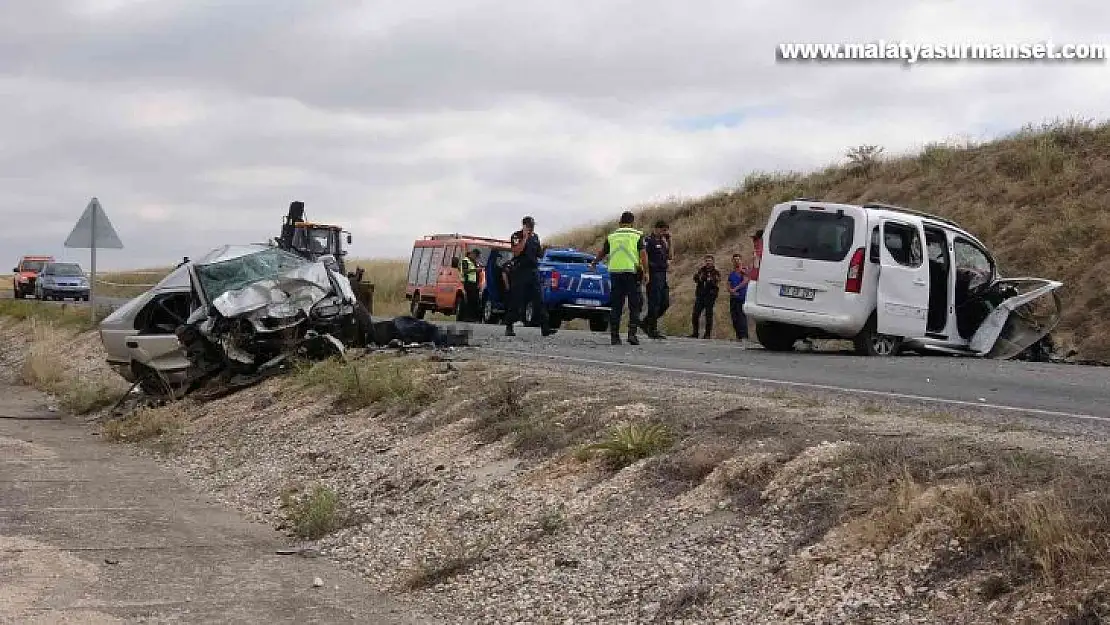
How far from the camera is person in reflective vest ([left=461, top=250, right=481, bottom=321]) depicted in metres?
30.7

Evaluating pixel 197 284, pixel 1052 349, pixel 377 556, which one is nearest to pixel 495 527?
pixel 377 556

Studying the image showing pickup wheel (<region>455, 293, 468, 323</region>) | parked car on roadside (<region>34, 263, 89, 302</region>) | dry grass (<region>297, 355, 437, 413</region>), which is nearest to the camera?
dry grass (<region>297, 355, 437, 413</region>)

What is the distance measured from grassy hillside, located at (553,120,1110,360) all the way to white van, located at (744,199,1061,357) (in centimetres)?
436

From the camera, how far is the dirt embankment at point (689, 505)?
538 cm

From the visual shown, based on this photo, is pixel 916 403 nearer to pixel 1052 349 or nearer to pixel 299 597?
pixel 299 597

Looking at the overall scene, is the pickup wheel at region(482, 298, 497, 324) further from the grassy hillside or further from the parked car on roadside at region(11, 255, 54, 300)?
the parked car on roadside at region(11, 255, 54, 300)

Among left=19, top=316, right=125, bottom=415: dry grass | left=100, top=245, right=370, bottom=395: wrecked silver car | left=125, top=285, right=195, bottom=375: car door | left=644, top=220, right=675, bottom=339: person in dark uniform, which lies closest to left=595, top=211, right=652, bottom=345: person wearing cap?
left=644, top=220, right=675, bottom=339: person in dark uniform

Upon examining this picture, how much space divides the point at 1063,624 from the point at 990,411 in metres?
5.71

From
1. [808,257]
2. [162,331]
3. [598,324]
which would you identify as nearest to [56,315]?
[598,324]

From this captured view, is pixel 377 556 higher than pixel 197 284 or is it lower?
lower

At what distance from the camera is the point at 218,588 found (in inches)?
308

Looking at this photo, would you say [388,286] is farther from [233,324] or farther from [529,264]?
[233,324]

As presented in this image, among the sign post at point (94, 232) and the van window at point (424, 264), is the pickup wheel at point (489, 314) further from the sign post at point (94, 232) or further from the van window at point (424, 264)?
the sign post at point (94, 232)

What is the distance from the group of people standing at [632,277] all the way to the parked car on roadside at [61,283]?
32.7 meters
